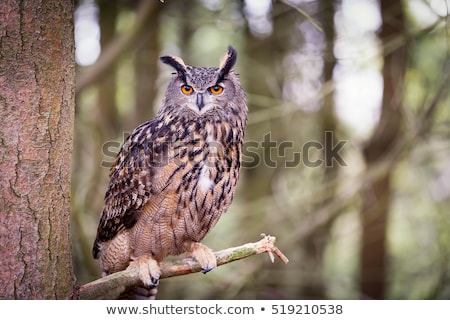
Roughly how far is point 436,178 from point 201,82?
2.58m

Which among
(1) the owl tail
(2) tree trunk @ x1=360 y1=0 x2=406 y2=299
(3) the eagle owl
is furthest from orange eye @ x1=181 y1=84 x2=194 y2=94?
(2) tree trunk @ x1=360 y1=0 x2=406 y2=299

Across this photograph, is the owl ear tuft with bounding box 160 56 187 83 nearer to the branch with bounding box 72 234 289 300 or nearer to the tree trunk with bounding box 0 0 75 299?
the tree trunk with bounding box 0 0 75 299

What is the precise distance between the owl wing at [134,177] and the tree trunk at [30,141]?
1.56 ft

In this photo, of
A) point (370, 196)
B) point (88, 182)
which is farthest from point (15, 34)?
point (370, 196)

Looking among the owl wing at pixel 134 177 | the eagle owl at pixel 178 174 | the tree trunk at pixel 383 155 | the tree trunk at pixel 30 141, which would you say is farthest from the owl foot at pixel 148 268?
the tree trunk at pixel 383 155

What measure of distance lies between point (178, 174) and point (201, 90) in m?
0.35

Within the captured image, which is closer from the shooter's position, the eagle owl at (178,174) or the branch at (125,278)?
the branch at (125,278)

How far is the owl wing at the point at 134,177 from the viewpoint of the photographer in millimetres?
1959

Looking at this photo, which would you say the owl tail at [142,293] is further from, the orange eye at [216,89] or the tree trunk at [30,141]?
the orange eye at [216,89]

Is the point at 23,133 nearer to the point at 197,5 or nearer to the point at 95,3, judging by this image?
the point at 95,3

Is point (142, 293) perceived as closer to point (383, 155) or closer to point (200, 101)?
point (200, 101)

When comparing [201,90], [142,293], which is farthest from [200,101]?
[142,293]

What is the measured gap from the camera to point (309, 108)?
12.3 ft

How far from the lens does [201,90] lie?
79.8 inches
